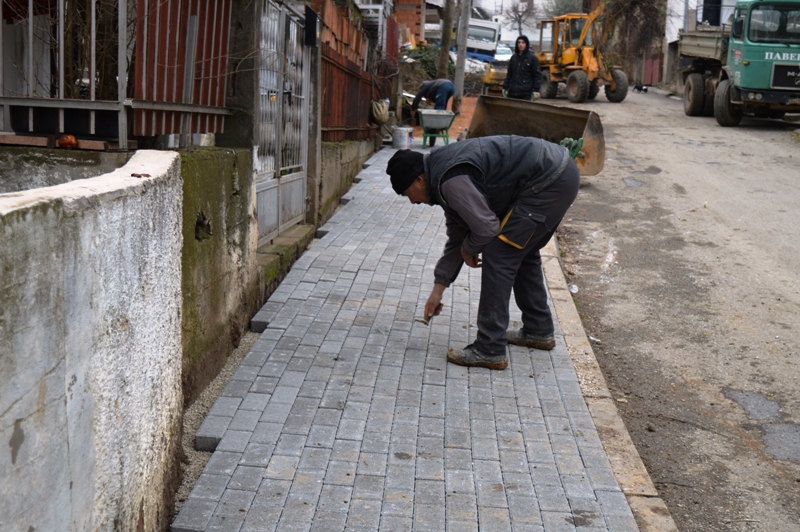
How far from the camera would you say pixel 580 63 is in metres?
24.5

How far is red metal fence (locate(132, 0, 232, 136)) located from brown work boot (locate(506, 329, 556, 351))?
236cm

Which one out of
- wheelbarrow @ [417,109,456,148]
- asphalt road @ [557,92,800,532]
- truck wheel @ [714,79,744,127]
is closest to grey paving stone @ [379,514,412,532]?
asphalt road @ [557,92,800,532]

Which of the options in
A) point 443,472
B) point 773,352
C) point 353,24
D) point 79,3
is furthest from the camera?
point 353,24

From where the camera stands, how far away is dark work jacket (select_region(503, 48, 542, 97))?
50.2ft

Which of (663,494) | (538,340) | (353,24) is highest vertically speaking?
(353,24)

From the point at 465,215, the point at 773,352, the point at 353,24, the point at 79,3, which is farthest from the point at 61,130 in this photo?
the point at 353,24

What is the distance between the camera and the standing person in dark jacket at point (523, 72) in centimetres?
1532

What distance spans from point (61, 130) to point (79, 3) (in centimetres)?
71

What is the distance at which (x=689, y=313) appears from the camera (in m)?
6.64

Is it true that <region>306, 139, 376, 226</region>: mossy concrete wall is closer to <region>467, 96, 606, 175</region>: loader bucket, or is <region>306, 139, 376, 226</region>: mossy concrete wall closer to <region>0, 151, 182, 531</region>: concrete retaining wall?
<region>467, 96, 606, 175</region>: loader bucket

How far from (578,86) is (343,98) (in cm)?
1543

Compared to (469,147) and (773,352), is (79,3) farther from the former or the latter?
(773,352)

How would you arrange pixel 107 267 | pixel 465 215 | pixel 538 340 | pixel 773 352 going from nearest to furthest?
pixel 107 267
pixel 465 215
pixel 538 340
pixel 773 352

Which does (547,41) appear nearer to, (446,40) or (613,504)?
(446,40)
